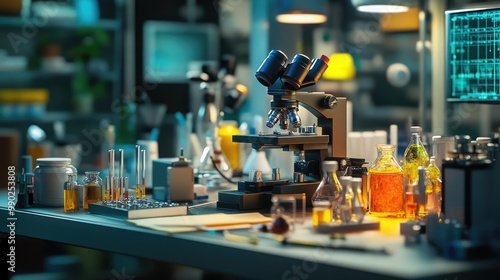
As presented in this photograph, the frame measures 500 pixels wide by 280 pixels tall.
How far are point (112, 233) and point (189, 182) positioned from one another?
53 cm

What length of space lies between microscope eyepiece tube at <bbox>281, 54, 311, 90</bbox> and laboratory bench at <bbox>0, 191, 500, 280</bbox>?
17.9 inches

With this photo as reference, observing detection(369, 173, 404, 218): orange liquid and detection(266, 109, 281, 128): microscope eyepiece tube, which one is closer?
detection(369, 173, 404, 218): orange liquid

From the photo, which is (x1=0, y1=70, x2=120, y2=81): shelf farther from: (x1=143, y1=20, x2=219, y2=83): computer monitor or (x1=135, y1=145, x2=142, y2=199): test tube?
(x1=135, y1=145, x2=142, y2=199): test tube

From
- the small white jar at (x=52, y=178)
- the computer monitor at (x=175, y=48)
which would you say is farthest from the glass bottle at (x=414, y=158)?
the computer monitor at (x=175, y=48)

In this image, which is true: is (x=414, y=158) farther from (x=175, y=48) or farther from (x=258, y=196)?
(x=175, y=48)

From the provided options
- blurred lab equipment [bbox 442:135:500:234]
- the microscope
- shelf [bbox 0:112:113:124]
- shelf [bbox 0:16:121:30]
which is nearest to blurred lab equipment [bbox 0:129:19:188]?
the microscope

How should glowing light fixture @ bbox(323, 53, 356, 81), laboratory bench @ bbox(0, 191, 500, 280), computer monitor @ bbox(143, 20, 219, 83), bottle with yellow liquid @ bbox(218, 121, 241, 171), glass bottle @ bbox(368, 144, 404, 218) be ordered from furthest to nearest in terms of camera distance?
glowing light fixture @ bbox(323, 53, 356, 81) < computer monitor @ bbox(143, 20, 219, 83) < bottle with yellow liquid @ bbox(218, 121, 241, 171) < glass bottle @ bbox(368, 144, 404, 218) < laboratory bench @ bbox(0, 191, 500, 280)

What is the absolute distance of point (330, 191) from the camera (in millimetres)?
2480

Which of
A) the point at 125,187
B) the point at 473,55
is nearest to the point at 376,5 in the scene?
the point at 473,55

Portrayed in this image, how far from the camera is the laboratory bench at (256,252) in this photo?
1888 mm

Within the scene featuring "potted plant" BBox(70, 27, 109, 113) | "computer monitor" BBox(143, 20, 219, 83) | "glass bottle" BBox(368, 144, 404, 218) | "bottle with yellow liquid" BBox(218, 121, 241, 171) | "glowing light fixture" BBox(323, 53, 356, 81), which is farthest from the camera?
"glowing light fixture" BBox(323, 53, 356, 81)

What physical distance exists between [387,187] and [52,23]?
194 inches

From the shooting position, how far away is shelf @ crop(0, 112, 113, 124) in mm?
6723

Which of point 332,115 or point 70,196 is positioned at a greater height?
point 332,115
